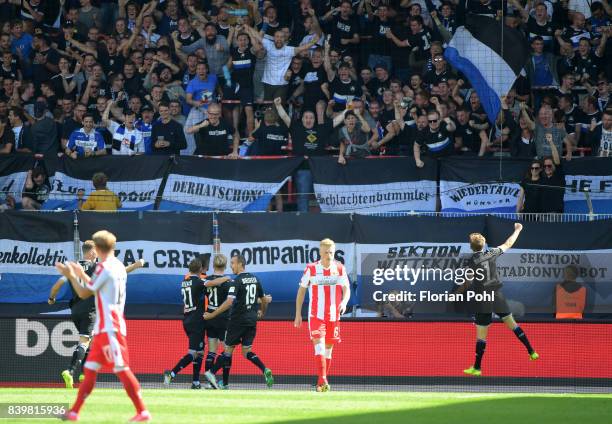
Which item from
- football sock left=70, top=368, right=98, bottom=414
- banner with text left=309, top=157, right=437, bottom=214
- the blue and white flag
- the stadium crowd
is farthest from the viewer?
the stadium crowd

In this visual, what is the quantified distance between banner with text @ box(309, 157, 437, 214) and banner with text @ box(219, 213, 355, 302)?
1.44 meters

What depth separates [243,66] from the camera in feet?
72.0

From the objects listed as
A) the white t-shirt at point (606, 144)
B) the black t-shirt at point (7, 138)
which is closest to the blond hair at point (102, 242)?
the black t-shirt at point (7, 138)

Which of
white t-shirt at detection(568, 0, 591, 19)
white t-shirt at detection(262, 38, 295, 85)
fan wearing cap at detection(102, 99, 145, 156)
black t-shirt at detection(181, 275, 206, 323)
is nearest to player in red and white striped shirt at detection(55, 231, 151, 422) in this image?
black t-shirt at detection(181, 275, 206, 323)

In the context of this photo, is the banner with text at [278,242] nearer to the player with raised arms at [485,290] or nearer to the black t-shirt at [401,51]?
the player with raised arms at [485,290]

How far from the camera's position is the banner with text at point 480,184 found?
1981 centimetres

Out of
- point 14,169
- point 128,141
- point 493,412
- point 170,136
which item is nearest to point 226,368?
point 493,412

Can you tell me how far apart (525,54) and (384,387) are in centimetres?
682

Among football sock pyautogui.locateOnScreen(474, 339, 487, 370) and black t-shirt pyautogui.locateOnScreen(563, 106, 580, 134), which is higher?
black t-shirt pyautogui.locateOnScreen(563, 106, 580, 134)

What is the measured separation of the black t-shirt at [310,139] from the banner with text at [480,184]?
7.40ft

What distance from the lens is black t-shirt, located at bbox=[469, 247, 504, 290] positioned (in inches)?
663

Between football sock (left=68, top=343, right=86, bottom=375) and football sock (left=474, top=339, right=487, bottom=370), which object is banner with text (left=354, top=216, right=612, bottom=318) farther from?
football sock (left=68, top=343, right=86, bottom=375)

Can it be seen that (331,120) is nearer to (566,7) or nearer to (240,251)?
(240,251)

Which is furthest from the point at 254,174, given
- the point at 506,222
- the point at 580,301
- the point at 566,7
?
the point at 566,7
